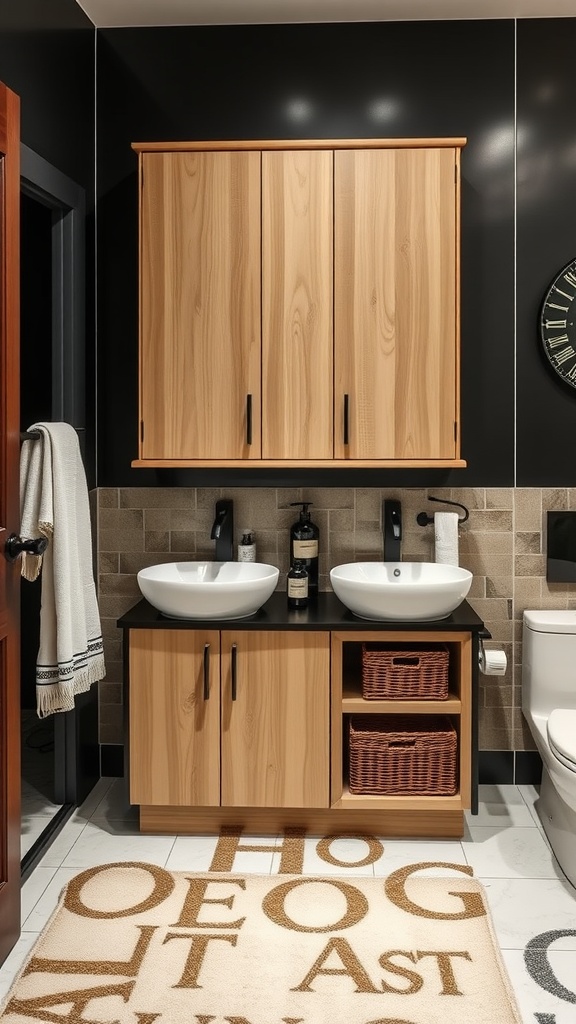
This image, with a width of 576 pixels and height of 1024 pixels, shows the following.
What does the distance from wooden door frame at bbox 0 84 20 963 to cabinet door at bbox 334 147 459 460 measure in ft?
3.66

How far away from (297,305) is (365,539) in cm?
86

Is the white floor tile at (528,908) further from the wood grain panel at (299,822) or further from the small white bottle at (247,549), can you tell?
the small white bottle at (247,549)

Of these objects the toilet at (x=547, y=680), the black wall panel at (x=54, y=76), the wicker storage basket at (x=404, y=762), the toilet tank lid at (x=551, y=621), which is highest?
the black wall panel at (x=54, y=76)

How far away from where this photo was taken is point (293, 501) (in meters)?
3.28

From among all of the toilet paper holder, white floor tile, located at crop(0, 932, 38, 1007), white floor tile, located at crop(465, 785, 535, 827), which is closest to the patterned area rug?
white floor tile, located at crop(0, 932, 38, 1007)

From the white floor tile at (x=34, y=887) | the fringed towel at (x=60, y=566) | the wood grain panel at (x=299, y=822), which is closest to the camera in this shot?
the white floor tile at (x=34, y=887)

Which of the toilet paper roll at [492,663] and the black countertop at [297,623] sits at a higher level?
the black countertop at [297,623]

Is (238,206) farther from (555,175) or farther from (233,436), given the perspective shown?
(555,175)

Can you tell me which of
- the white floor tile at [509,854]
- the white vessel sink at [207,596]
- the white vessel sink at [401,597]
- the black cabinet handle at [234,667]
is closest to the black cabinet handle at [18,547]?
the white vessel sink at [207,596]

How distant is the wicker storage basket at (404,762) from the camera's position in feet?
9.27

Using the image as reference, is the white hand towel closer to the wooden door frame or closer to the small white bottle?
the small white bottle

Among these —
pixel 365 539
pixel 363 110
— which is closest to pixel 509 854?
pixel 365 539

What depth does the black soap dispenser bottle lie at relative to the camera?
10.4ft

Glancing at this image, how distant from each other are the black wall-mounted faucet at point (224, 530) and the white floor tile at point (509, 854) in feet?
3.98
